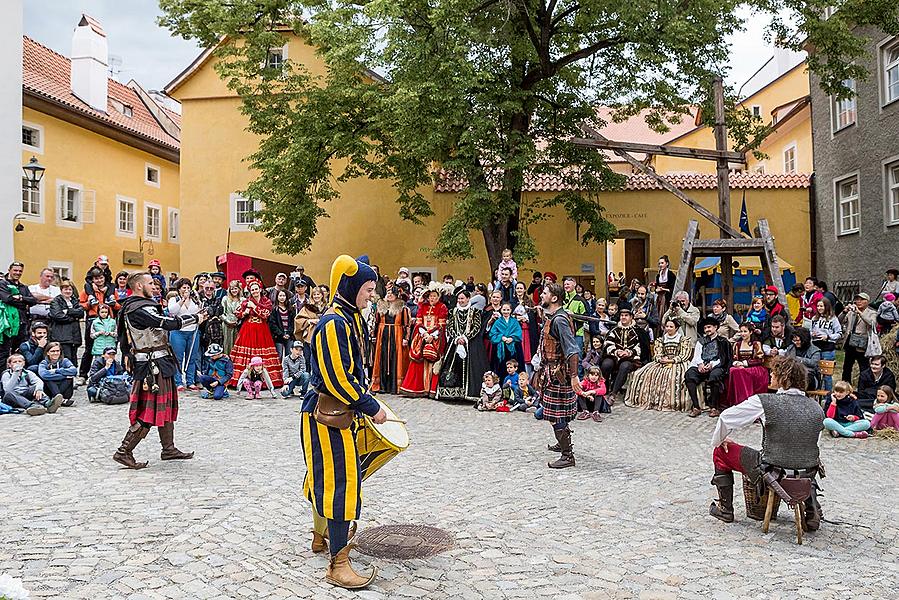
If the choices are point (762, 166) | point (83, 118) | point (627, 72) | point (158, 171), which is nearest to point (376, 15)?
point (627, 72)

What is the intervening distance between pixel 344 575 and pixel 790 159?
2812 cm

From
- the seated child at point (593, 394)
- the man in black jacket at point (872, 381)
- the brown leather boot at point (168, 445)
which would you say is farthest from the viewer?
the seated child at point (593, 394)

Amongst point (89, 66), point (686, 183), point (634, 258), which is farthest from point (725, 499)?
point (634, 258)

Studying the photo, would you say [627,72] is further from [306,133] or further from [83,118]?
[83,118]

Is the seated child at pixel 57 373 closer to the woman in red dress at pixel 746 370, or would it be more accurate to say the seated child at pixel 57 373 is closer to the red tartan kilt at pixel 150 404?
the red tartan kilt at pixel 150 404

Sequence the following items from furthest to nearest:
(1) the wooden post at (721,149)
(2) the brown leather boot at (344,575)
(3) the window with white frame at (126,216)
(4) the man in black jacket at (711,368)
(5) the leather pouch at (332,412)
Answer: (3) the window with white frame at (126,216) → (1) the wooden post at (721,149) → (4) the man in black jacket at (711,368) → (5) the leather pouch at (332,412) → (2) the brown leather boot at (344,575)

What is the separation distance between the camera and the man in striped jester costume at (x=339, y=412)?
461 centimetres

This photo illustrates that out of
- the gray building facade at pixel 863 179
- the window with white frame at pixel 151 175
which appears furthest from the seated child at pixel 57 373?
the window with white frame at pixel 151 175

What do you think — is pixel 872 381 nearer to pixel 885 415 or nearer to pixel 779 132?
pixel 885 415

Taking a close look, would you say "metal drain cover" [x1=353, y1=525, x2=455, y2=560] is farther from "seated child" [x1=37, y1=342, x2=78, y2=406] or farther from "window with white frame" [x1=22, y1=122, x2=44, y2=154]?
"window with white frame" [x1=22, y1=122, x2=44, y2=154]

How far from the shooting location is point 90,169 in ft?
86.9

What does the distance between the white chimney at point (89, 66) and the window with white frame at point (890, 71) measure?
24.0 meters

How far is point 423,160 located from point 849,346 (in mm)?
9313

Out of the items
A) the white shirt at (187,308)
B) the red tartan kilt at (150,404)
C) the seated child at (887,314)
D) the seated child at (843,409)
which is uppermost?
the white shirt at (187,308)
